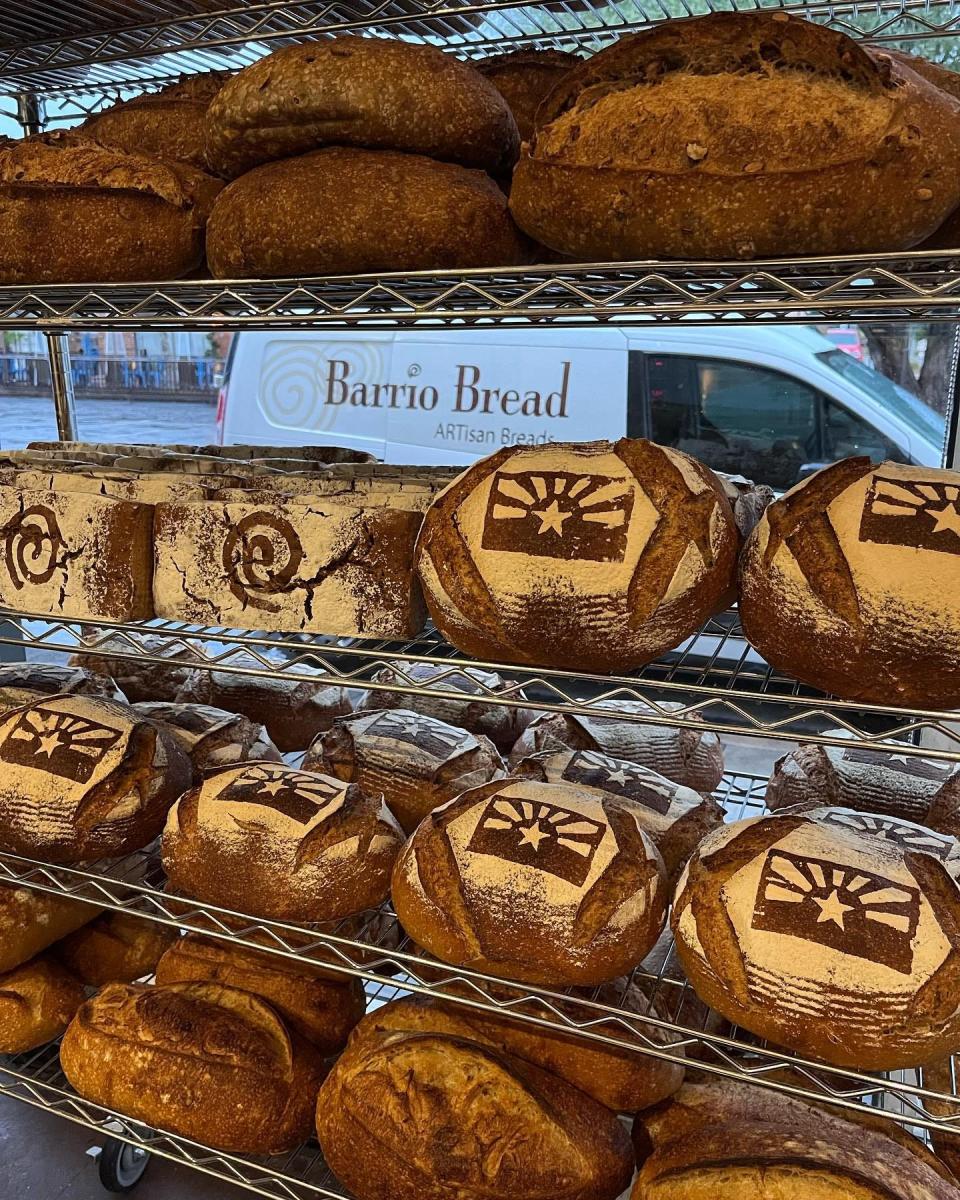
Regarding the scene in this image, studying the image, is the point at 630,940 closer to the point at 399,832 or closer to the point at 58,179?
the point at 399,832

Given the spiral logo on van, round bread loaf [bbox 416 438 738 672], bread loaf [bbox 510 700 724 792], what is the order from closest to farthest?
round bread loaf [bbox 416 438 738 672] → bread loaf [bbox 510 700 724 792] → the spiral logo on van

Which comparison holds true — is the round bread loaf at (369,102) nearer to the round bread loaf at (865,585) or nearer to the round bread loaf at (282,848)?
the round bread loaf at (865,585)

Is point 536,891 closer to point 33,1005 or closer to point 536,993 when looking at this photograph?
point 536,993

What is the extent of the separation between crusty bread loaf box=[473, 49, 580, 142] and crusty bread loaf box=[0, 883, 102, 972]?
1.46 m

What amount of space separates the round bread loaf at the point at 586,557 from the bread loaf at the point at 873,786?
0.52 meters

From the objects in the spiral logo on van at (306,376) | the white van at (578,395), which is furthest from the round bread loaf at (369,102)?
the spiral logo on van at (306,376)

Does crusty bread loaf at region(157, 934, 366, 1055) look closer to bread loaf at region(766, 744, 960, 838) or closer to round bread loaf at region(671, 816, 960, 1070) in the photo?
round bread loaf at region(671, 816, 960, 1070)

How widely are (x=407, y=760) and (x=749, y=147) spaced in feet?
3.51

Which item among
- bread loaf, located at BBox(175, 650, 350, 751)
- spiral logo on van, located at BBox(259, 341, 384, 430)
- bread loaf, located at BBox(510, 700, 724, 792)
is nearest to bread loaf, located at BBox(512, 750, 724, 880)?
bread loaf, located at BBox(510, 700, 724, 792)

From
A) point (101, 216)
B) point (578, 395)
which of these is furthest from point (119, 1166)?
point (578, 395)

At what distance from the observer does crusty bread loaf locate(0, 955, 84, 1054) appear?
146cm

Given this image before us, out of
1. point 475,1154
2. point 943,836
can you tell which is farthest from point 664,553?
point 475,1154

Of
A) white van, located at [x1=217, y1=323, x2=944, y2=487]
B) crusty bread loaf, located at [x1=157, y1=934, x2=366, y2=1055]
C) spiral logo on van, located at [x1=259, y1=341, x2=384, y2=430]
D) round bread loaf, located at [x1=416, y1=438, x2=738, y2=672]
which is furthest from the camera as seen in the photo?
spiral logo on van, located at [x1=259, y1=341, x2=384, y2=430]

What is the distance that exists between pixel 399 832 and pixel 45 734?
0.64 meters
